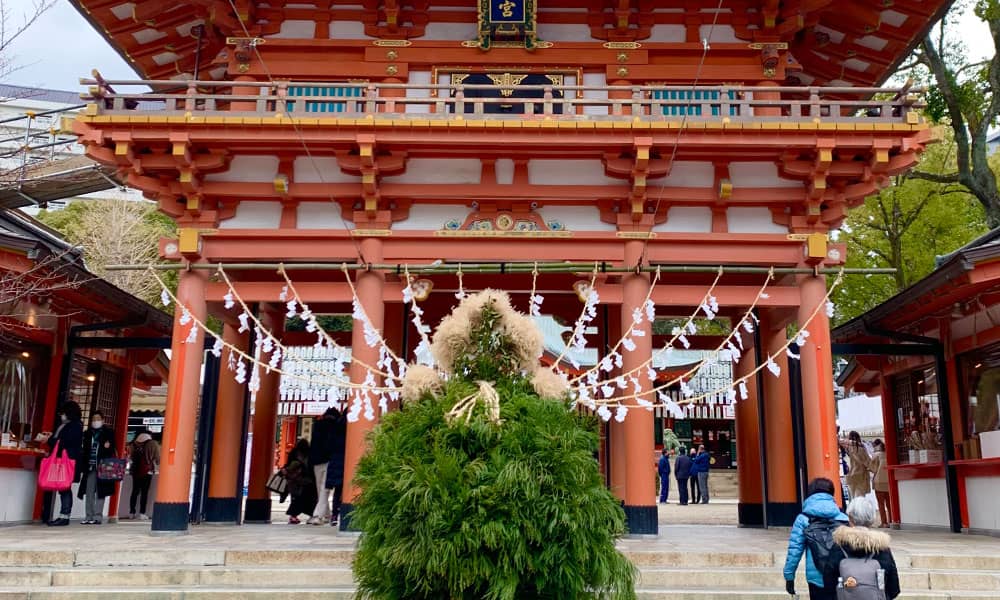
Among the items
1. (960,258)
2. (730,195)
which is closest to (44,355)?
(730,195)

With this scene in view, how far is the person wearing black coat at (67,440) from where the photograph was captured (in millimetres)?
12391

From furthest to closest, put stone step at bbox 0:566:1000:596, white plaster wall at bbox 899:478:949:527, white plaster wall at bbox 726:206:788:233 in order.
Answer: white plaster wall at bbox 899:478:949:527 < white plaster wall at bbox 726:206:788:233 < stone step at bbox 0:566:1000:596

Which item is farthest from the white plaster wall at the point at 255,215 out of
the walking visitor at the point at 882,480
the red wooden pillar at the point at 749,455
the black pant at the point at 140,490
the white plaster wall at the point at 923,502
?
the white plaster wall at the point at 923,502

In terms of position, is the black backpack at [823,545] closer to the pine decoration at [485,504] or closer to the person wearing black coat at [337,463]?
the pine decoration at [485,504]

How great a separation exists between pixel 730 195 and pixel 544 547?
8.10 meters

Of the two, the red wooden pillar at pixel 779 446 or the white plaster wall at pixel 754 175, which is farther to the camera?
the red wooden pillar at pixel 779 446

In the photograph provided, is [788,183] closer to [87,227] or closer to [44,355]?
[44,355]

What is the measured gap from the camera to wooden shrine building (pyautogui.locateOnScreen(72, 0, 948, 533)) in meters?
10.7

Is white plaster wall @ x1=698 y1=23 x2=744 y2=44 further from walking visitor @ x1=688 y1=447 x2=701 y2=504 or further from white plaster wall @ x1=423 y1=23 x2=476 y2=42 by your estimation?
walking visitor @ x1=688 y1=447 x2=701 y2=504

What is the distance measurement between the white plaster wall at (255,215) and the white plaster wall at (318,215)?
32 centimetres

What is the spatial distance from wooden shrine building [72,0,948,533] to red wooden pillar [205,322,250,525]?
0.16ft

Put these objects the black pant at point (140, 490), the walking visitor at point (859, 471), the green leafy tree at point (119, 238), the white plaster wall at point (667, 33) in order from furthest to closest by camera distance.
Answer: the green leafy tree at point (119, 238) < the walking visitor at point (859, 471) < the black pant at point (140, 490) < the white plaster wall at point (667, 33)

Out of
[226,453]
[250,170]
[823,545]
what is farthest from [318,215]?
[823,545]

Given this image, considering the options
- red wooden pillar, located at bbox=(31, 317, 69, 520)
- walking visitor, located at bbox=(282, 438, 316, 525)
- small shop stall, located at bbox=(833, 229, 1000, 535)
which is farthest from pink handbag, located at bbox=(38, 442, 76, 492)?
small shop stall, located at bbox=(833, 229, 1000, 535)
